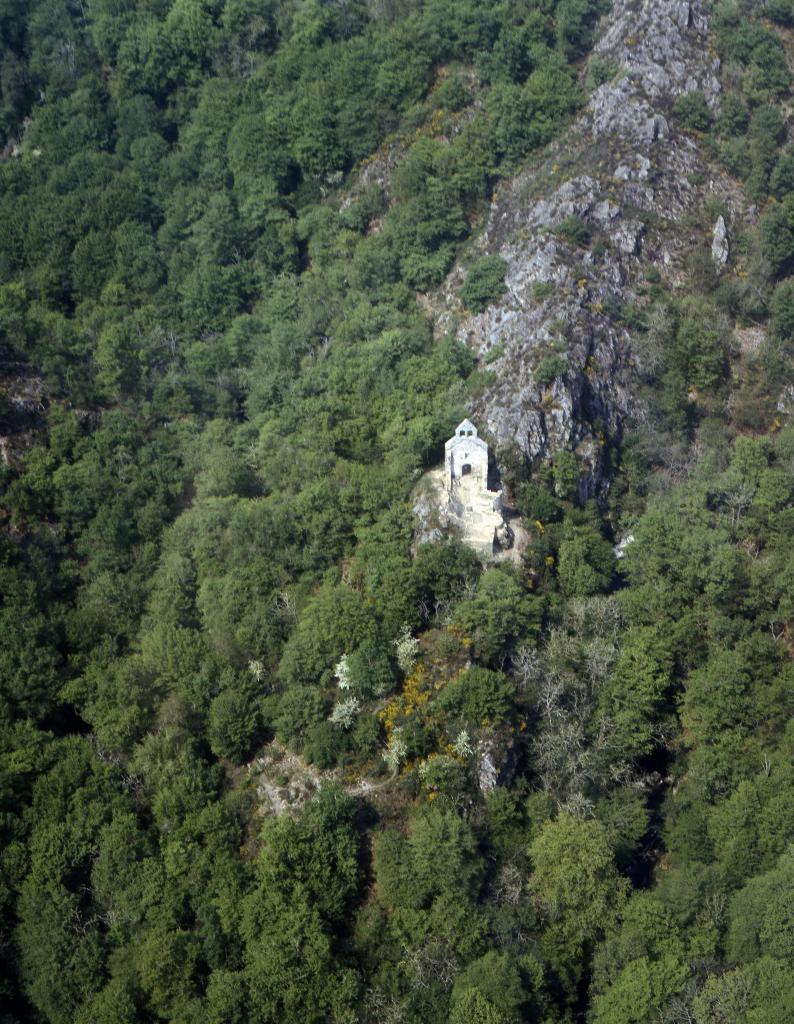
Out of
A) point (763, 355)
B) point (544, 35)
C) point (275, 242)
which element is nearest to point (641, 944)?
point (763, 355)

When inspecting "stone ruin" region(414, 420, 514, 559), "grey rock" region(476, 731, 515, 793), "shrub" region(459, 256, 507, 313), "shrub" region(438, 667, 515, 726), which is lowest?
"grey rock" region(476, 731, 515, 793)

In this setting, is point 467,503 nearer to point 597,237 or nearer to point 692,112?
point 597,237

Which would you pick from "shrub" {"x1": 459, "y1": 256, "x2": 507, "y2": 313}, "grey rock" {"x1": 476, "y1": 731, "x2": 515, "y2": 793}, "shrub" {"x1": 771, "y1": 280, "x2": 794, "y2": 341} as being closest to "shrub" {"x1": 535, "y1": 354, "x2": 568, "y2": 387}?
"shrub" {"x1": 459, "y1": 256, "x2": 507, "y2": 313}

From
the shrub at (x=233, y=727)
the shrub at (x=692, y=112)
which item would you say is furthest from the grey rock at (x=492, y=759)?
the shrub at (x=692, y=112)

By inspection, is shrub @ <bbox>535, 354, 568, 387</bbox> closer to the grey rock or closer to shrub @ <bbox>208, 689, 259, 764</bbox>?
the grey rock

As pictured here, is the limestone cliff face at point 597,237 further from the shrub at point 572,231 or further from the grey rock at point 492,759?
the grey rock at point 492,759

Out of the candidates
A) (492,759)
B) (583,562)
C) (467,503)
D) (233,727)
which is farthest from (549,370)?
(233,727)

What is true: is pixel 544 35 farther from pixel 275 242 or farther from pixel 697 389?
pixel 697 389
